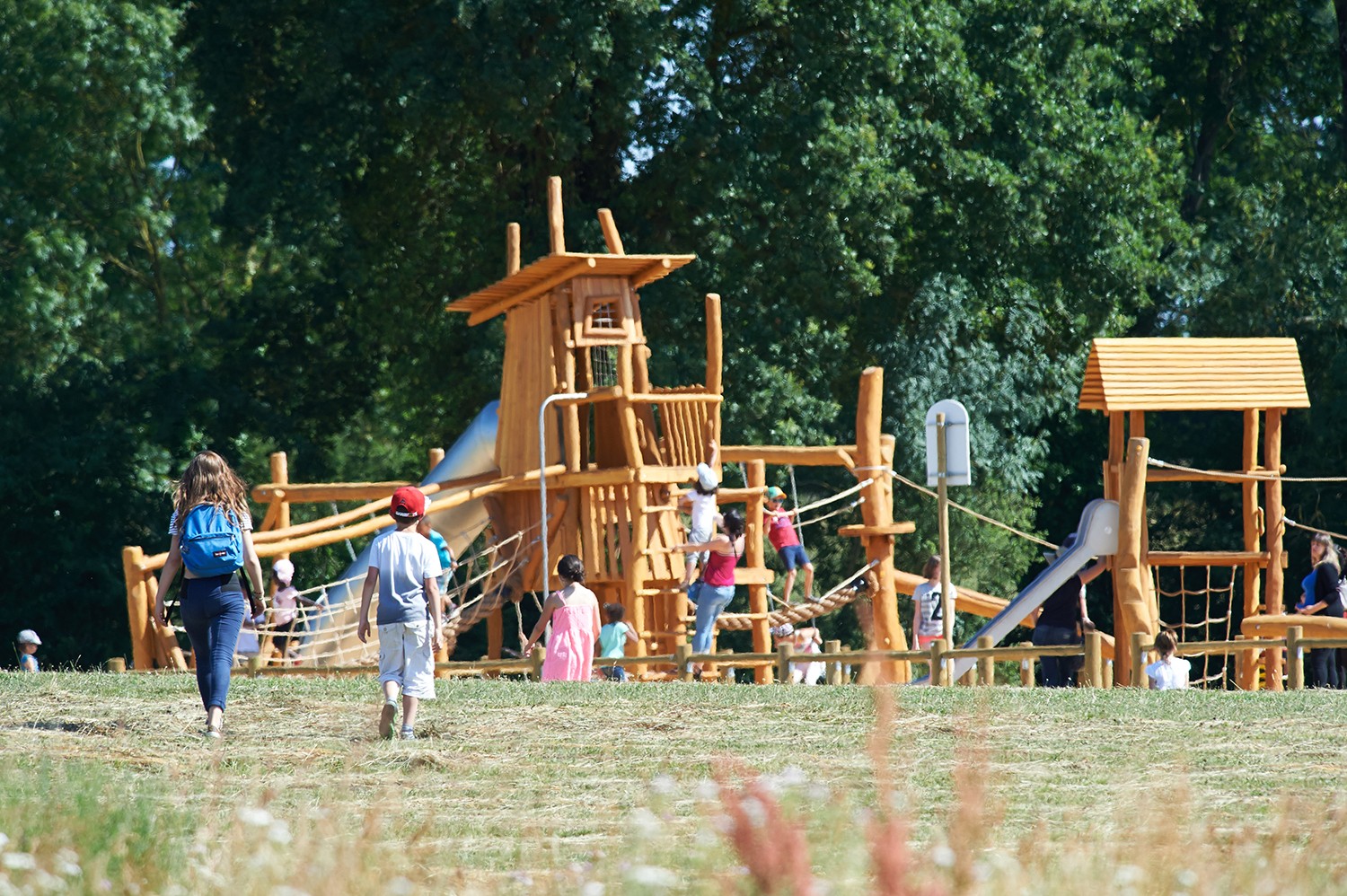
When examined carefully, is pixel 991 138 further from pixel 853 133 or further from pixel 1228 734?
pixel 1228 734

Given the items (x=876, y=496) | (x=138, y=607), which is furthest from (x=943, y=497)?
(x=138, y=607)

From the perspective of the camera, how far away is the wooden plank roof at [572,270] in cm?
1675

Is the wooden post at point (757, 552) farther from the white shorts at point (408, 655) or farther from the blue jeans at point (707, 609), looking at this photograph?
the white shorts at point (408, 655)

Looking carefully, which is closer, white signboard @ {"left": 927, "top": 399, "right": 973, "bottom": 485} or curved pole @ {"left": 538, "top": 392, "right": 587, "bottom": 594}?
white signboard @ {"left": 927, "top": 399, "right": 973, "bottom": 485}

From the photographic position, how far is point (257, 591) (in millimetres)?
8969

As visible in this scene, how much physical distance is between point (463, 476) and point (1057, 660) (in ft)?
25.2

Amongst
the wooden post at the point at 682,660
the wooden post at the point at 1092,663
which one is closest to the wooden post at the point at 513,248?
the wooden post at the point at 682,660

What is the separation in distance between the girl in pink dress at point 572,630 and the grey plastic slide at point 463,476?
6329 mm

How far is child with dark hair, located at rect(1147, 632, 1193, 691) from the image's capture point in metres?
12.7

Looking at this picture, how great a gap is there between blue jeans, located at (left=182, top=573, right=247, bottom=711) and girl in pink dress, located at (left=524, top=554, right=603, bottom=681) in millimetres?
3197

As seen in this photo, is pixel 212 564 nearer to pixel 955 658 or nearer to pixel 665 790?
pixel 665 790

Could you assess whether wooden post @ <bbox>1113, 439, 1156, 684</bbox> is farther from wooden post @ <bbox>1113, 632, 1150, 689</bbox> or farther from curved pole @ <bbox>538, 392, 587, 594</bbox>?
curved pole @ <bbox>538, 392, 587, 594</bbox>

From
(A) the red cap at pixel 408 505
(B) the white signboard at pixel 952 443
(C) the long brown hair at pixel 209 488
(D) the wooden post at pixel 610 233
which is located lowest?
(A) the red cap at pixel 408 505

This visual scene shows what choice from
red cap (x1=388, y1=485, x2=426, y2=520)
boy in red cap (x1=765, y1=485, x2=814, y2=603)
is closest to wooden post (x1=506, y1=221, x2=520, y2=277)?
boy in red cap (x1=765, y1=485, x2=814, y2=603)
